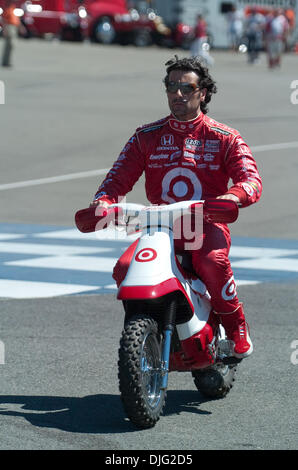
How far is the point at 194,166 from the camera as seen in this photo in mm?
6418

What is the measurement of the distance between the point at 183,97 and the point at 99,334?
110 inches

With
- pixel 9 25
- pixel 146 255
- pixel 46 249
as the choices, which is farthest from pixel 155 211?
pixel 9 25

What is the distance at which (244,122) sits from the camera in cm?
2506

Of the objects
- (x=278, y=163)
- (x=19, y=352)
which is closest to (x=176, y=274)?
(x=19, y=352)

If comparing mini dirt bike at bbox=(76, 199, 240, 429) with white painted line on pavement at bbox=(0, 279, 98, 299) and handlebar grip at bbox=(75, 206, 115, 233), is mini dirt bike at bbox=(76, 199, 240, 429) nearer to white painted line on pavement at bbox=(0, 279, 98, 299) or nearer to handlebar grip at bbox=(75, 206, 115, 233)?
handlebar grip at bbox=(75, 206, 115, 233)

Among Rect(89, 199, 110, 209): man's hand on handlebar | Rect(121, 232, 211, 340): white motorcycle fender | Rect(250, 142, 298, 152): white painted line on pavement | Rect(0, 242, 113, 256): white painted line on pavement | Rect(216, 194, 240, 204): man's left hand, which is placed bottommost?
Rect(250, 142, 298, 152): white painted line on pavement

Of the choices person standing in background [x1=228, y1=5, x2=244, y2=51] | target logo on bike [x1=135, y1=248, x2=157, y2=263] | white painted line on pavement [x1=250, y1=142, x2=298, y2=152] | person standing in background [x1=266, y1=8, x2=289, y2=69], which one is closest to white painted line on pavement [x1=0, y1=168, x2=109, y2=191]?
white painted line on pavement [x1=250, y1=142, x2=298, y2=152]

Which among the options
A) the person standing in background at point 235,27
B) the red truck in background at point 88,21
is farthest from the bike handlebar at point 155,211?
the person standing in background at point 235,27

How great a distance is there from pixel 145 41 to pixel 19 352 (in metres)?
41.5

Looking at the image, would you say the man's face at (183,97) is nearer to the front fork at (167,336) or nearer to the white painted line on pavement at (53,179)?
the front fork at (167,336)

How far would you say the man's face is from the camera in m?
6.39

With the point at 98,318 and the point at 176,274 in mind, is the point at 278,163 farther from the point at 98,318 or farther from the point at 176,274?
the point at 176,274

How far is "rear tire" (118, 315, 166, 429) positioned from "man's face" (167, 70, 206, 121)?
1.27 meters
